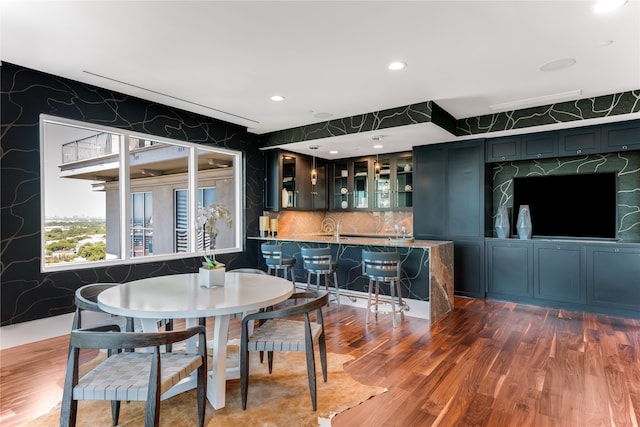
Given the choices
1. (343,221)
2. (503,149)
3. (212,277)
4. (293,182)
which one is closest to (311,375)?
(212,277)

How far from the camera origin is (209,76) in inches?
148

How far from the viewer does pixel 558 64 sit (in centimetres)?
344

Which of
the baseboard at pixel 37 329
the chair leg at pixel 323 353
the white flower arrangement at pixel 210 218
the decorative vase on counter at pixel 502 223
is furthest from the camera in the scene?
the decorative vase on counter at pixel 502 223

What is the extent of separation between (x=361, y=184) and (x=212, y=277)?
497 cm

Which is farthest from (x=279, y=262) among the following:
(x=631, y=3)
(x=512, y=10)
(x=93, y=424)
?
(x=631, y=3)

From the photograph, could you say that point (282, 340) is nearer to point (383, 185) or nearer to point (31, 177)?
point (31, 177)

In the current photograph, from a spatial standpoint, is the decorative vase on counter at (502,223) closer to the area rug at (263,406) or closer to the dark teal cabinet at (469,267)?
the dark teal cabinet at (469,267)

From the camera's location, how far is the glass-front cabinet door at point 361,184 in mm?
7195

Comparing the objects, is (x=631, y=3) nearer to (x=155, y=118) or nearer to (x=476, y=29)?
(x=476, y=29)

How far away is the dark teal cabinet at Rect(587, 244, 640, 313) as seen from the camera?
4426 mm

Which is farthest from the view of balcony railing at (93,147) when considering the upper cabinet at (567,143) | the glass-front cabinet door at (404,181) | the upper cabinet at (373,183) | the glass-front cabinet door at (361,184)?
the upper cabinet at (567,143)

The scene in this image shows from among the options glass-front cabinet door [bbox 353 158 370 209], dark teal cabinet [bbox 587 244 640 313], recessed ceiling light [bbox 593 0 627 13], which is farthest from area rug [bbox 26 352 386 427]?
glass-front cabinet door [bbox 353 158 370 209]

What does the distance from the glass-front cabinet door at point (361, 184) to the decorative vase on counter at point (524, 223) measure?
2718 millimetres

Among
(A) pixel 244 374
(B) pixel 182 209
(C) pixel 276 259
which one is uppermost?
(B) pixel 182 209
